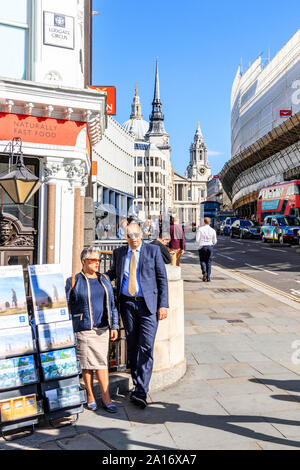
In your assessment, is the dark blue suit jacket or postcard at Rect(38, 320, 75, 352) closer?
postcard at Rect(38, 320, 75, 352)

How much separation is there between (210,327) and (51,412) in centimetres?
452

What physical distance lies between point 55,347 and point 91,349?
1.48 feet

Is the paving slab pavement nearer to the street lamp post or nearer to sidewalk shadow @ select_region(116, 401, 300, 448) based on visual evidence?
sidewalk shadow @ select_region(116, 401, 300, 448)

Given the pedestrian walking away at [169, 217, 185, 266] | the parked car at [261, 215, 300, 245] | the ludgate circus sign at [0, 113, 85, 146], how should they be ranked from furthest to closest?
the parked car at [261, 215, 300, 245]
the pedestrian walking away at [169, 217, 185, 266]
the ludgate circus sign at [0, 113, 85, 146]

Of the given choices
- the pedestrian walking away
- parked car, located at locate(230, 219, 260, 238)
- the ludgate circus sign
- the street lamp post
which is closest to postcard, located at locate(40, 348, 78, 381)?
the street lamp post

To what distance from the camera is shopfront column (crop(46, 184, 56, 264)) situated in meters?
10.5

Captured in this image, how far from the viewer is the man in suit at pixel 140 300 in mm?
4847

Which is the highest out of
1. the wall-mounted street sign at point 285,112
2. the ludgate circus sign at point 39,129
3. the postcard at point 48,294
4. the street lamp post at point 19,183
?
the wall-mounted street sign at point 285,112

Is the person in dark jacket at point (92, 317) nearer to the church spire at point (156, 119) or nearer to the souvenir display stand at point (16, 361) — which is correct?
the souvenir display stand at point (16, 361)

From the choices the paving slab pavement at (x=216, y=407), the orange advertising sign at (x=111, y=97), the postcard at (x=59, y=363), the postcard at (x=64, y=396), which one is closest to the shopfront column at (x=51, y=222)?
the paving slab pavement at (x=216, y=407)

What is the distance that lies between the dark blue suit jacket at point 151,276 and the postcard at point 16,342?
1085 millimetres

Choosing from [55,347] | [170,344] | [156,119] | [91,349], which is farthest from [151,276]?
[156,119]

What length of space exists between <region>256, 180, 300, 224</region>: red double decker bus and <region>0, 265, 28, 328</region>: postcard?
33153mm

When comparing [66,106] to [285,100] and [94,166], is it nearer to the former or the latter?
[94,166]
